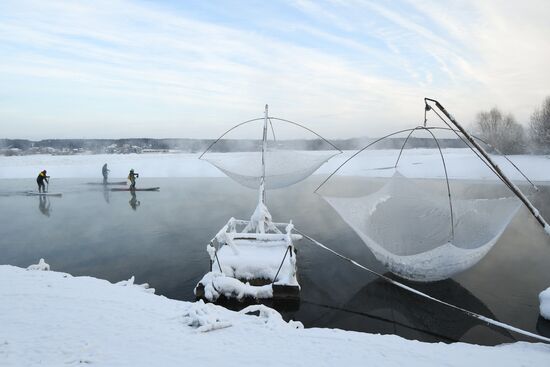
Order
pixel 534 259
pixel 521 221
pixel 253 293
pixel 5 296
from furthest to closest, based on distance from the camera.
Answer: pixel 521 221
pixel 534 259
pixel 253 293
pixel 5 296

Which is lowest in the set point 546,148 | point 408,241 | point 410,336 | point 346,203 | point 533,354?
point 410,336

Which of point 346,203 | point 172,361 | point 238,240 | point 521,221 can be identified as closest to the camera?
point 172,361

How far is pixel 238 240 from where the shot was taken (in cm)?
929

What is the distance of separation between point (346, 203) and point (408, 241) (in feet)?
7.95

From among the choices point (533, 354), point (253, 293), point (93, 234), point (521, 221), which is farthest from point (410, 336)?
point (521, 221)

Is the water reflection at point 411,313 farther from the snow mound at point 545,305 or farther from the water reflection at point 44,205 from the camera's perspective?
the water reflection at point 44,205

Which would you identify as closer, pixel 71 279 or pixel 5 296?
pixel 5 296

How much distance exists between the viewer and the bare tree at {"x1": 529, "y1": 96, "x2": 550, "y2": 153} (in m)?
46.2

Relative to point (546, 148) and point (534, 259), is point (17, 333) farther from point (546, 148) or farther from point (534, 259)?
point (546, 148)

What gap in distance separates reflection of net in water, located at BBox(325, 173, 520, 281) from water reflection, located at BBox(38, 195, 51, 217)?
51.0 ft

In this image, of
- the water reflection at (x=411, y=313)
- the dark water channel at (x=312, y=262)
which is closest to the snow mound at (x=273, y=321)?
the dark water channel at (x=312, y=262)

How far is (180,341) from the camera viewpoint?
4914 mm

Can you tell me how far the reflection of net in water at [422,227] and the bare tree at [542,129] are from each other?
48.2m

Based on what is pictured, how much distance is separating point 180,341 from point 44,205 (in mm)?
18521
